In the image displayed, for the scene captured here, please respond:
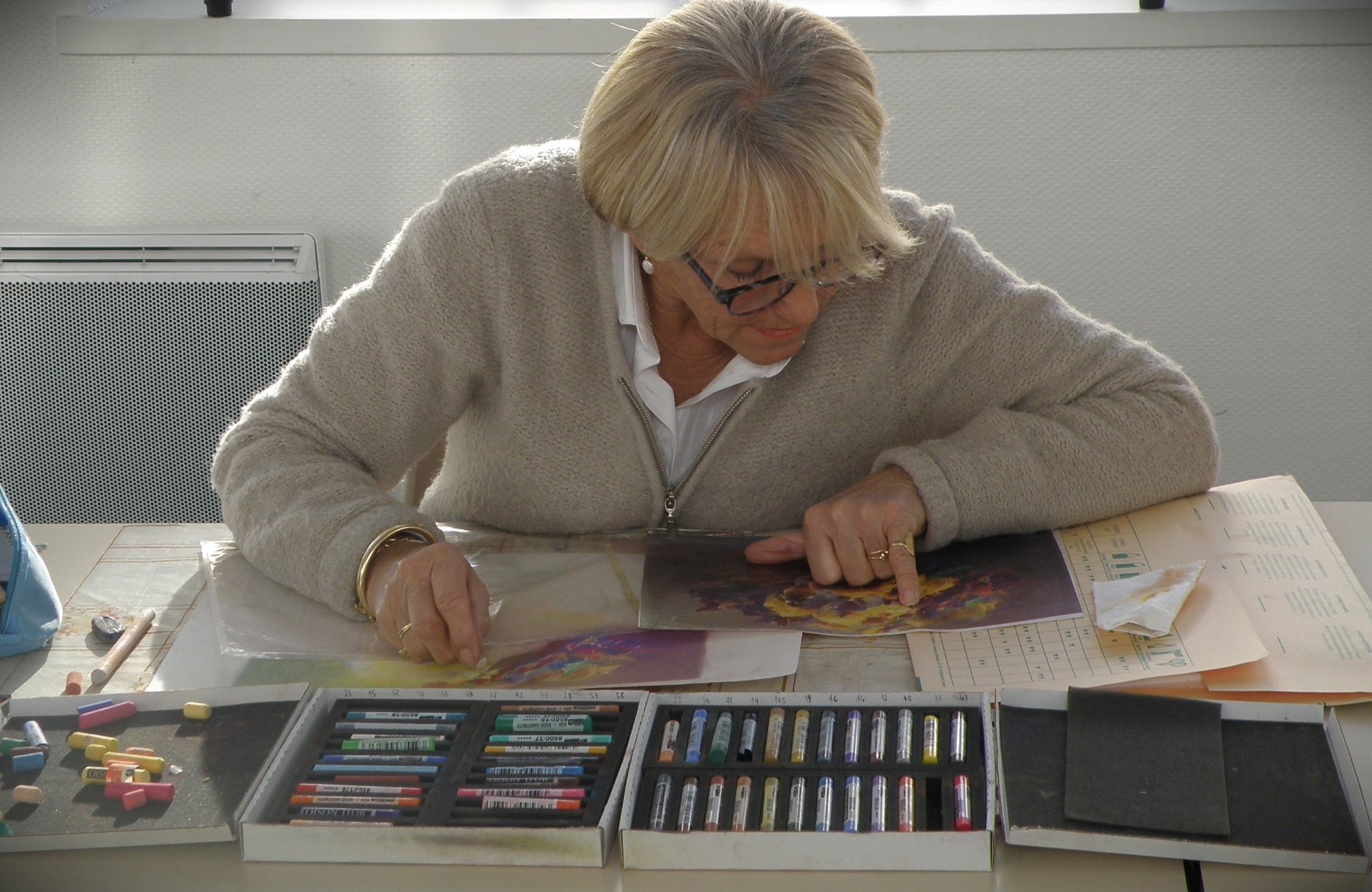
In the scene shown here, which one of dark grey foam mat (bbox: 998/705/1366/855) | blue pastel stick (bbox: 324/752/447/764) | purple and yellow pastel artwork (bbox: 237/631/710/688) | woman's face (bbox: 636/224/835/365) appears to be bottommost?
purple and yellow pastel artwork (bbox: 237/631/710/688)

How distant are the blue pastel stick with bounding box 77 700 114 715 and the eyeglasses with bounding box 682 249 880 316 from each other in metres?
0.61

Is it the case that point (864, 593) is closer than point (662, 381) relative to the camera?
Yes

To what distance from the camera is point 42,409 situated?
2.53 metres

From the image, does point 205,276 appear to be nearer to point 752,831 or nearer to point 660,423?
point 660,423

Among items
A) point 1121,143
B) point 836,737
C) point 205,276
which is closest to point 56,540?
point 836,737

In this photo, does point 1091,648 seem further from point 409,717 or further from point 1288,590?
point 409,717

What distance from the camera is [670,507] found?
1.42 meters

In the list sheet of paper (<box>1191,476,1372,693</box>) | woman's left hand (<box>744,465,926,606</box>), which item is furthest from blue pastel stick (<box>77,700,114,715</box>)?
sheet of paper (<box>1191,476,1372,693</box>)

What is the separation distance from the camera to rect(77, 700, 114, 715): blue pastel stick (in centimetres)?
98

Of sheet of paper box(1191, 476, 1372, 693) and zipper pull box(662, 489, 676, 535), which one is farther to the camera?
zipper pull box(662, 489, 676, 535)

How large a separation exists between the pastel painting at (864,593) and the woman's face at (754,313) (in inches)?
8.2

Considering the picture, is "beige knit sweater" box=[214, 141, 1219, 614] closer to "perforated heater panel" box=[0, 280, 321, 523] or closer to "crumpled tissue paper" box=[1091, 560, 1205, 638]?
"crumpled tissue paper" box=[1091, 560, 1205, 638]

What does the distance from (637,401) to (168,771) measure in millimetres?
624

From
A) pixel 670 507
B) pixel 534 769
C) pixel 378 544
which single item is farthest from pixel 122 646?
pixel 670 507
